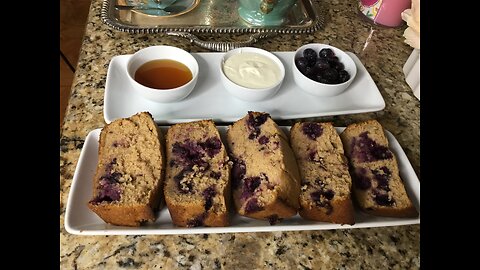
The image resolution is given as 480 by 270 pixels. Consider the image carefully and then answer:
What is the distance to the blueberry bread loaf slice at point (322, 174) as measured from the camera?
1157 millimetres

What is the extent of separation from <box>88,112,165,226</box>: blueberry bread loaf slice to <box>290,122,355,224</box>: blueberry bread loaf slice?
43 centimetres

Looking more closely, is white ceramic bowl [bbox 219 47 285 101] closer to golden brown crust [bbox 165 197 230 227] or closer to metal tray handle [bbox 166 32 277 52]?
metal tray handle [bbox 166 32 277 52]

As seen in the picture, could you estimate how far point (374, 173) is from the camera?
4.13 feet

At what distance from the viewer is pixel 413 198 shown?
1.25 m

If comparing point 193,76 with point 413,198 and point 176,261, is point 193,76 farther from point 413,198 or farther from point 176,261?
point 413,198

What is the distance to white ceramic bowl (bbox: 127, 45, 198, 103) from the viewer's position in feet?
4.71

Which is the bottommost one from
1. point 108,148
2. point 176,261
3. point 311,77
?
point 176,261

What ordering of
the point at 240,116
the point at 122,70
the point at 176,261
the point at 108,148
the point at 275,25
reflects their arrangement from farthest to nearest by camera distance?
1. the point at 275,25
2. the point at 122,70
3. the point at 240,116
4. the point at 108,148
5. the point at 176,261

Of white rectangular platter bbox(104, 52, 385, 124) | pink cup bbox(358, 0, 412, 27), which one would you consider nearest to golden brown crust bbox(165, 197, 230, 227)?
white rectangular platter bbox(104, 52, 385, 124)

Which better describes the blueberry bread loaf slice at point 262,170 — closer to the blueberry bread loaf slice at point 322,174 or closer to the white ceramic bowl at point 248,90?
the blueberry bread loaf slice at point 322,174

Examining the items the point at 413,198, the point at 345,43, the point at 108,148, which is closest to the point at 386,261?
the point at 413,198

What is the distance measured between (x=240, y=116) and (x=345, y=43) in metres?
0.74

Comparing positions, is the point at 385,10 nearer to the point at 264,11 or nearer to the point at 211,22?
the point at 264,11

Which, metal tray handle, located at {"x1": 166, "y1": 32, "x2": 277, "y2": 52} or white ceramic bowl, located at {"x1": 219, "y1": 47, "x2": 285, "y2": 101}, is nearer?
white ceramic bowl, located at {"x1": 219, "y1": 47, "x2": 285, "y2": 101}
